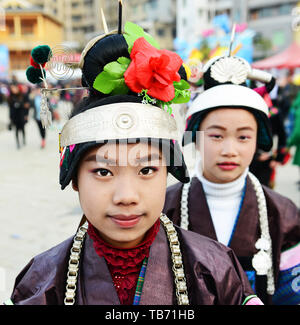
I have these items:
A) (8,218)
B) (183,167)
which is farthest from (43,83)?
(8,218)

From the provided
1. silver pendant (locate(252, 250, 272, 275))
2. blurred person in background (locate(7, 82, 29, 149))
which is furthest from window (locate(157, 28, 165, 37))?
silver pendant (locate(252, 250, 272, 275))

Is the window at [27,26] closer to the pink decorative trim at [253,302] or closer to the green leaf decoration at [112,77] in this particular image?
the green leaf decoration at [112,77]

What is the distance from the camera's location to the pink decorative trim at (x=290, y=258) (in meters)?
1.95

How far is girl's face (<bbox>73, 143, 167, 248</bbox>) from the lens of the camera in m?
1.20

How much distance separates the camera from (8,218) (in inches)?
186

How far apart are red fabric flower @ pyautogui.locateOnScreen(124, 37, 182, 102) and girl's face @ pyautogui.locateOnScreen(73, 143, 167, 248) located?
0.19m

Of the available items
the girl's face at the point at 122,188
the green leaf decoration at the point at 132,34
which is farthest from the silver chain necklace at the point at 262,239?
the green leaf decoration at the point at 132,34

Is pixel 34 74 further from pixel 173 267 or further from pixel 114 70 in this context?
pixel 173 267

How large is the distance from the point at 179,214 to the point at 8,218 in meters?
3.36

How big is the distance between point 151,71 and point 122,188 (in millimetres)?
395

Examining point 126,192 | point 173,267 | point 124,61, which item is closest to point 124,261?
point 173,267

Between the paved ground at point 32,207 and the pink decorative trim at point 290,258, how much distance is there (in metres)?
0.73

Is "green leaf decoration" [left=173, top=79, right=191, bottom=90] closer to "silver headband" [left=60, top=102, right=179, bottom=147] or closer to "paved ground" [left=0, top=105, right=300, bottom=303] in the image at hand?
"silver headband" [left=60, top=102, right=179, bottom=147]

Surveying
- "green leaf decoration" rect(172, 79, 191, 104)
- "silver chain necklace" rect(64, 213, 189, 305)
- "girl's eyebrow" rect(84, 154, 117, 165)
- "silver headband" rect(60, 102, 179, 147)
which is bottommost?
"silver chain necklace" rect(64, 213, 189, 305)
